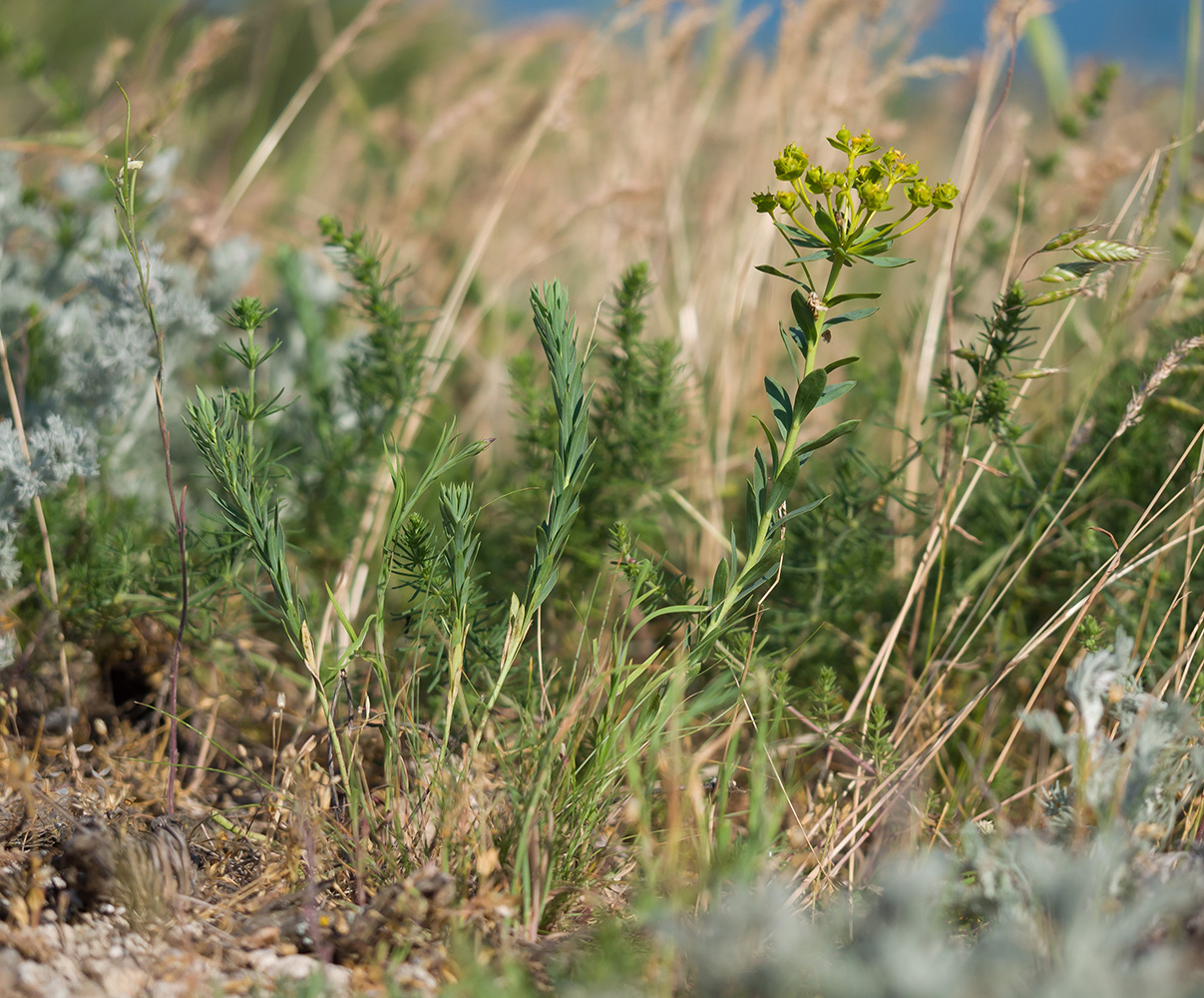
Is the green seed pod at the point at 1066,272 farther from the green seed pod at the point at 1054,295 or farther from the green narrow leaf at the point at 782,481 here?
the green narrow leaf at the point at 782,481

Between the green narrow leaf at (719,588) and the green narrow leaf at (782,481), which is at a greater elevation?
the green narrow leaf at (782,481)

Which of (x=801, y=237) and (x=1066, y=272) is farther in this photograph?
(x=1066, y=272)

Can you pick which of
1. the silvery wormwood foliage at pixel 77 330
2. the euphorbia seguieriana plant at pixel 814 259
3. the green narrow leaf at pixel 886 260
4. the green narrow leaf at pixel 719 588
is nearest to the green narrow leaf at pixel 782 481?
the euphorbia seguieriana plant at pixel 814 259

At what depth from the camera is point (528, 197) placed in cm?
402

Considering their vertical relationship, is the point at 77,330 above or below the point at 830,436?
above

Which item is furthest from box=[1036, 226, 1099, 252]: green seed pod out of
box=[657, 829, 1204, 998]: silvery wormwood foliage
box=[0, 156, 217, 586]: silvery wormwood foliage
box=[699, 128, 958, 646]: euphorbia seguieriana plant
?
box=[0, 156, 217, 586]: silvery wormwood foliage

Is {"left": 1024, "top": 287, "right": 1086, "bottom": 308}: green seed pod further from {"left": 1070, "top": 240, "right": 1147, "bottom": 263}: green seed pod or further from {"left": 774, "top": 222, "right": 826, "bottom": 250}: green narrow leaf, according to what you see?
{"left": 774, "top": 222, "right": 826, "bottom": 250}: green narrow leaf

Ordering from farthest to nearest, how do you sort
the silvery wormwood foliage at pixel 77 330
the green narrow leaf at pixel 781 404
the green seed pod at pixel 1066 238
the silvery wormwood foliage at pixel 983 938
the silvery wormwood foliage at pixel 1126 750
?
the silvery wormwood foliage at pixel 77 330
the green seed pod at pixel 1066 238
the green narrow leaf at pixel 781 404
the silvery wormwood foliage at pixel 1126 750
the silvery wormwood foliage at pixel 983 938

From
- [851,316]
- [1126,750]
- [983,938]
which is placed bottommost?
[983,938]

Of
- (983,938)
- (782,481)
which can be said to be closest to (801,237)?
(782,481)

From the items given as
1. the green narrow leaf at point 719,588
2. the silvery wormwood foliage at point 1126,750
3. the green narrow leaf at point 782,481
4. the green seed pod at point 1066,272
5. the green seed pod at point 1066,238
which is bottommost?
the silvery wormwood foliage at point 1126,750

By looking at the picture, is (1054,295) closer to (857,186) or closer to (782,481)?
(857,186)

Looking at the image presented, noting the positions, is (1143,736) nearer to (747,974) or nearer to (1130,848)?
(1130,848)

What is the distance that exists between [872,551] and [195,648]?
135 centimetres
